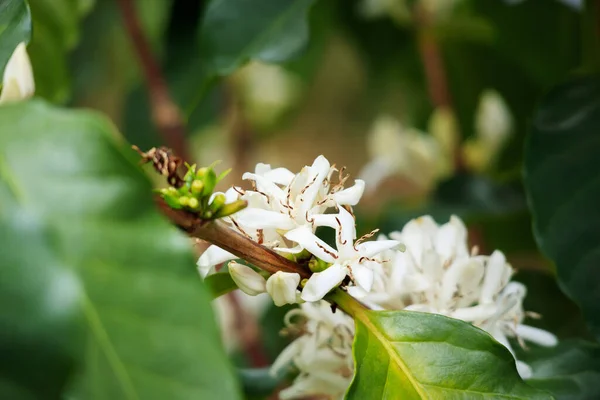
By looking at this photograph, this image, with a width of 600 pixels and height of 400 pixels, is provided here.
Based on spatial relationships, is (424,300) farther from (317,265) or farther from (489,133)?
(489,133)

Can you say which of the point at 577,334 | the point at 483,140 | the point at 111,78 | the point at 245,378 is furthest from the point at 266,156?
the point at 245,378

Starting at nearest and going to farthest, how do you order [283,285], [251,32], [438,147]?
[283,285] < [251,32] < [438,147]

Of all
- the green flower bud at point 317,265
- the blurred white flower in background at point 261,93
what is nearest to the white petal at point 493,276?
the green flower bud at point 317,265

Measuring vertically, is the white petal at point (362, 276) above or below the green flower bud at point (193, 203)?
below

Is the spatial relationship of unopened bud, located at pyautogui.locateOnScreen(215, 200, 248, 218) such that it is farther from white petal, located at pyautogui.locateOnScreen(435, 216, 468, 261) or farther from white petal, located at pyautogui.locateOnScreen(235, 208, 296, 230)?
white petal, located at pyautogui.locateOnScreen(435, 216, 468, 261)

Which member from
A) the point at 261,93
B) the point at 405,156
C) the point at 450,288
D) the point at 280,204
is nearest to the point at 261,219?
the point at 280,204

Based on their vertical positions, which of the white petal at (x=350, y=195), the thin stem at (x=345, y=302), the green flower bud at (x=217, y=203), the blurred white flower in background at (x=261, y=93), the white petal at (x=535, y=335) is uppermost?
the green flower bud at (x=217, y=203)

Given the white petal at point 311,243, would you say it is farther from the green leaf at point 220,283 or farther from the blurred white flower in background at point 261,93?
the blurred white flower in background at point 261,93
